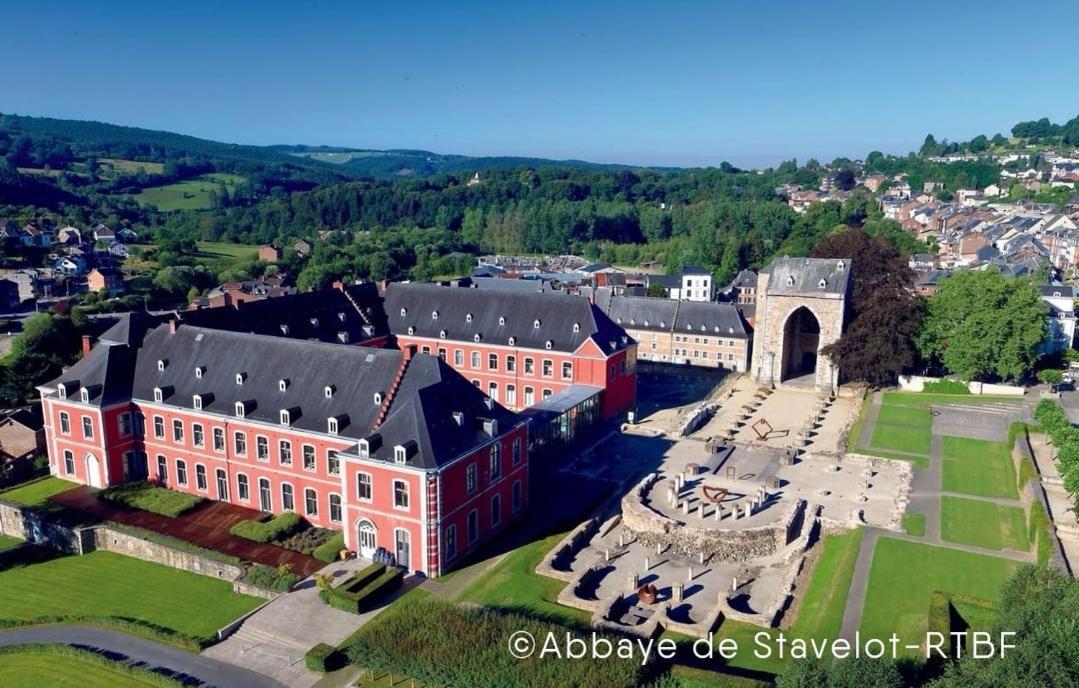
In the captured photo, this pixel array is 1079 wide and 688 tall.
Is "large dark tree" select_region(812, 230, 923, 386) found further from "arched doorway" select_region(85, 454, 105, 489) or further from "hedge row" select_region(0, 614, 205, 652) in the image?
"arched doorway" select_region(85, 454, 105, 489)

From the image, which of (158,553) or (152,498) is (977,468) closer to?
(158,553)

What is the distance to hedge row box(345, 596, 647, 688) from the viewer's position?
25.6 meters

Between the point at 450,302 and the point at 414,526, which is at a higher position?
the point at 450,302

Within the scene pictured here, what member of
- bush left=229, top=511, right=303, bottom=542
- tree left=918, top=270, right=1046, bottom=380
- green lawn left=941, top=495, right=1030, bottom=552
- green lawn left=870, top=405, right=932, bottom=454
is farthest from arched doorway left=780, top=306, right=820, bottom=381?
bush left=229, top=511, right=303, bottom=542

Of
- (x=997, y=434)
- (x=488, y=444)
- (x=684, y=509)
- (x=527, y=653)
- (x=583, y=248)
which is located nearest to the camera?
(x=527, y=653)

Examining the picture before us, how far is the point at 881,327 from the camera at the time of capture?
220 ft

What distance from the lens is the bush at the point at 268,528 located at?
3969 cm

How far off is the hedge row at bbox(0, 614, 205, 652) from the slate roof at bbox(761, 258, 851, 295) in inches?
2206

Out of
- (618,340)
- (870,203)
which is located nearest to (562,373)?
(618,340)

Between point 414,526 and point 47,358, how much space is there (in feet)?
135

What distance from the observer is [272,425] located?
41750mm

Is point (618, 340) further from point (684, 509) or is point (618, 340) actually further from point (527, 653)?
point (527, 653)

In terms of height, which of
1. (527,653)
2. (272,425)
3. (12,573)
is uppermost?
(272,425)


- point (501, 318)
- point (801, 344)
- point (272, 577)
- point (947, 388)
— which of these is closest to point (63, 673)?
point (272, 577)
